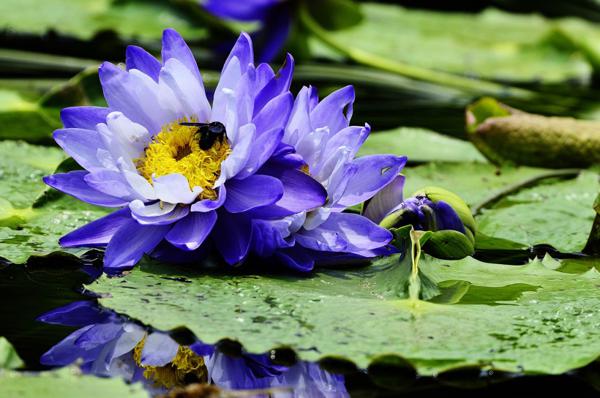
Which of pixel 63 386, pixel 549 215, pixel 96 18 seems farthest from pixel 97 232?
pixel 96 18

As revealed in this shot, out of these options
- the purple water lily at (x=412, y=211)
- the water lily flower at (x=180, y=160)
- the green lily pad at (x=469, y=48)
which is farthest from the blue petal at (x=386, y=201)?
the green lily pad at (x=469, y=48)

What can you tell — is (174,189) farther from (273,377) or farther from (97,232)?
(273,377)

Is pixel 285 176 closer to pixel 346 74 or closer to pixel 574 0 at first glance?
pixel 346 74

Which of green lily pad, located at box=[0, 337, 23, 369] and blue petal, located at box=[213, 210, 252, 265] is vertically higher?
blue petal, located at box=[213, 210, 252, 265]

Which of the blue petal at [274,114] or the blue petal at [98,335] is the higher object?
the blue petal at [274,114]

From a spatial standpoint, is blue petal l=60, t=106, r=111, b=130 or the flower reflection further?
blue petal l=60, t=106, r=111, b=130

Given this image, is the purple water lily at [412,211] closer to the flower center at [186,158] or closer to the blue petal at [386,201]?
the blue petal at [386,201]

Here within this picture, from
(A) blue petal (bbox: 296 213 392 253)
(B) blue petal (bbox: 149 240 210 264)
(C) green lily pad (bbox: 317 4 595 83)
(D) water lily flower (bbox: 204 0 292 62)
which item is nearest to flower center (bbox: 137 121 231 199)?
(B) blue petal (bbox: 149 240 210 264)

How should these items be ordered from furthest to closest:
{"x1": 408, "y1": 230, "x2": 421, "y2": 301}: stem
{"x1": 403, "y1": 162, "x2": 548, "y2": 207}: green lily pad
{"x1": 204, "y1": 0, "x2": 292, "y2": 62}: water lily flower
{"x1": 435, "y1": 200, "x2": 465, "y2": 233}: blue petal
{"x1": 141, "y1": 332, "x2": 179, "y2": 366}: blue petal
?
{"x1": 204, "y1": 0, "x2": 292, "y2": 62}: water lily flower < {"x1": 403, "y1": 162, "x2": 548, "y2": 207}: green lily pad < {"x1": 435, "y1": 200, "x2": 465, "y2": 233}: blue petal < {"x1": 408, "y1": 230, "x2": 421, "y2": 301}: stem < {"x1": 141, "y1": 332, "x2": 179, "y2": 366}: blue petal

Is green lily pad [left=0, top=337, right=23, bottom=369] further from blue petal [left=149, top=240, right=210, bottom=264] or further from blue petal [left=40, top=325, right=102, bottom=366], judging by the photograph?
blue petal [left=149, top=240, right=210, bottom=264]
